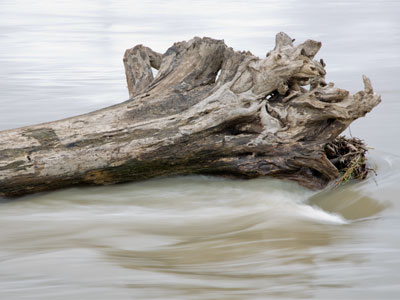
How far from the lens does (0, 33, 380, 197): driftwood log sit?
4.02 metres

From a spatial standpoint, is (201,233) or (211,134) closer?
(201,233)

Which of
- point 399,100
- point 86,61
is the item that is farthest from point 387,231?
point 86,61

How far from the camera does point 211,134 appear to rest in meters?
4.18

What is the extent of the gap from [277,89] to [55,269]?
233 cm

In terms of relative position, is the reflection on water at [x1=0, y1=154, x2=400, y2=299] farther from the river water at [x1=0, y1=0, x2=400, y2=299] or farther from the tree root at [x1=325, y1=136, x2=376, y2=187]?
the tree root at [x1=325, y1=136, x2=376, y2=187]

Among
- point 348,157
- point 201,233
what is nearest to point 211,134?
point 201,233

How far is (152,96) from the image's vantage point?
14.7 ft

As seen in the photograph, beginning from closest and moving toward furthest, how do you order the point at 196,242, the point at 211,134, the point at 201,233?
the point at 196,242 → the point at 201,233 → the point at 211,134

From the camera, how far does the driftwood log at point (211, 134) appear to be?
4.02 meters

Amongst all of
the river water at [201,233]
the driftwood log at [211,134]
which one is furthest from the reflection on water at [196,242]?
the driftwood log at [211,134]

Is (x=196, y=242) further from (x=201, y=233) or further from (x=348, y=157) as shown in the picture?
(x=348, y=157)

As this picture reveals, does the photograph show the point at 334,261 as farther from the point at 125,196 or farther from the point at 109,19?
the point at 109,19

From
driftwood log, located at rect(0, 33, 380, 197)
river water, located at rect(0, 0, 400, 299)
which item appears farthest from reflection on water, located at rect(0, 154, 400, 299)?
driftwood log, located at rect(0, 33, 380, 197)

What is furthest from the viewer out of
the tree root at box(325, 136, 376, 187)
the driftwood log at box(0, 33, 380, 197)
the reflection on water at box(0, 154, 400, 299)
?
the tree root at box(325, 136, 376, 187)
